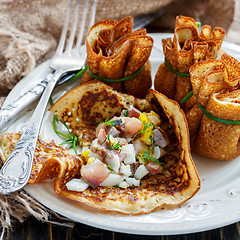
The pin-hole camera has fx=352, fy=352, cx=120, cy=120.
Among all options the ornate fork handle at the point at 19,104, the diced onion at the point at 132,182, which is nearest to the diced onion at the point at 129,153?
the diced onion at the point at 132,182

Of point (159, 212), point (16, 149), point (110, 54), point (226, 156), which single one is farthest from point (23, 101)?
point (226, 156)

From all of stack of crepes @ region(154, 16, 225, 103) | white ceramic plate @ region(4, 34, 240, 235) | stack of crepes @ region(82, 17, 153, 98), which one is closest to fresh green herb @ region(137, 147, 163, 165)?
white ceramic plate @ region(4, 34, 240, 235)

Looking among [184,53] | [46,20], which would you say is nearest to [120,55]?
[184,53]

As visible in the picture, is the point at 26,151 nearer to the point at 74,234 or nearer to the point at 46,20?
the point at 74,234

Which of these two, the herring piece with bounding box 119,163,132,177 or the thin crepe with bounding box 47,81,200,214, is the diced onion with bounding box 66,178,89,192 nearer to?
the thin crepe with bounding box 47,81,200,214

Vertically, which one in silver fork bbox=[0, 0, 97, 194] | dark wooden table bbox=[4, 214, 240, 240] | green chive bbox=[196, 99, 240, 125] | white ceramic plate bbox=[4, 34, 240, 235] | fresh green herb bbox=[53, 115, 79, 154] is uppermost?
silver fork bbox=[0, 0, 97, 194]

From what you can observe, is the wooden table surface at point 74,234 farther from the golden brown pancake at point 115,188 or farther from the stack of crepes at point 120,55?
the stack of crepes at point 120,55

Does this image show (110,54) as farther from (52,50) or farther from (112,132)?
(52,50)
